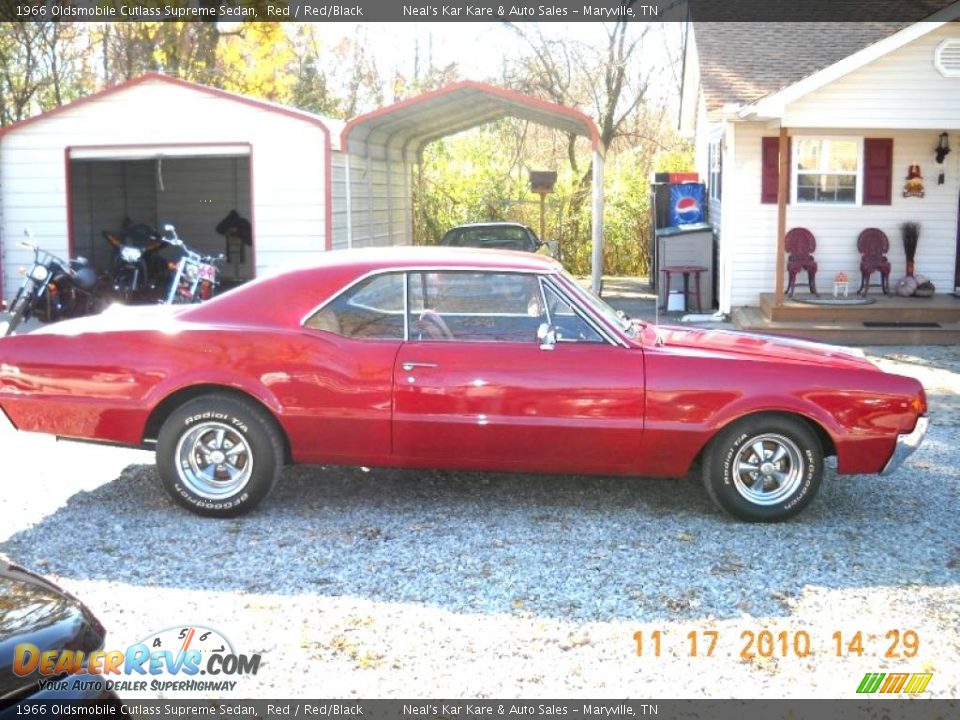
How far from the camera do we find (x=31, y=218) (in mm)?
15930

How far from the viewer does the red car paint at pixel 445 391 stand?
6.08m

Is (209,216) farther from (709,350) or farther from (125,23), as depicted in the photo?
(709,350)

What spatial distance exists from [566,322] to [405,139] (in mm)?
15817

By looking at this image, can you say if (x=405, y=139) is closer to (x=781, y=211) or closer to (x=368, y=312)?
(x=781, y=211)

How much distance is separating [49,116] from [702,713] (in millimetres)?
14189

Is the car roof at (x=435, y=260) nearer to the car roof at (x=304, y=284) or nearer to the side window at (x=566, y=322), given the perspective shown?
the car roof at (x=304, y=284)

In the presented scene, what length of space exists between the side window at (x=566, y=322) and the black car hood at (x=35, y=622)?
344 cm

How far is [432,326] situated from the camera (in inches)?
248

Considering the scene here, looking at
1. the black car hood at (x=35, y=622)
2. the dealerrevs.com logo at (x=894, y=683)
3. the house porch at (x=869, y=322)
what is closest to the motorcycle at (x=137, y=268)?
the house porch at (x=869, y=322)

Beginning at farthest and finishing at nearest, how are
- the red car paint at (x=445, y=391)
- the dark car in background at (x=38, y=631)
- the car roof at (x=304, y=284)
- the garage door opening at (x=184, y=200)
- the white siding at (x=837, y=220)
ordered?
1. the garage door opening at (x=184, y=200)
2. the white siding at (x=837, y=220)
3. the car roof at (x=304, y=284)
4. the red car paint at (x=445, y=391)
5. the dark car in background at (x=38, y=631)

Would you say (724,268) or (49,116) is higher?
(49,116)

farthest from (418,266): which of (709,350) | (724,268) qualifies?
(724,268)

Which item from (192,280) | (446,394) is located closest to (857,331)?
(192,280)

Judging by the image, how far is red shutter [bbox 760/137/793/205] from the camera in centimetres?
1553
